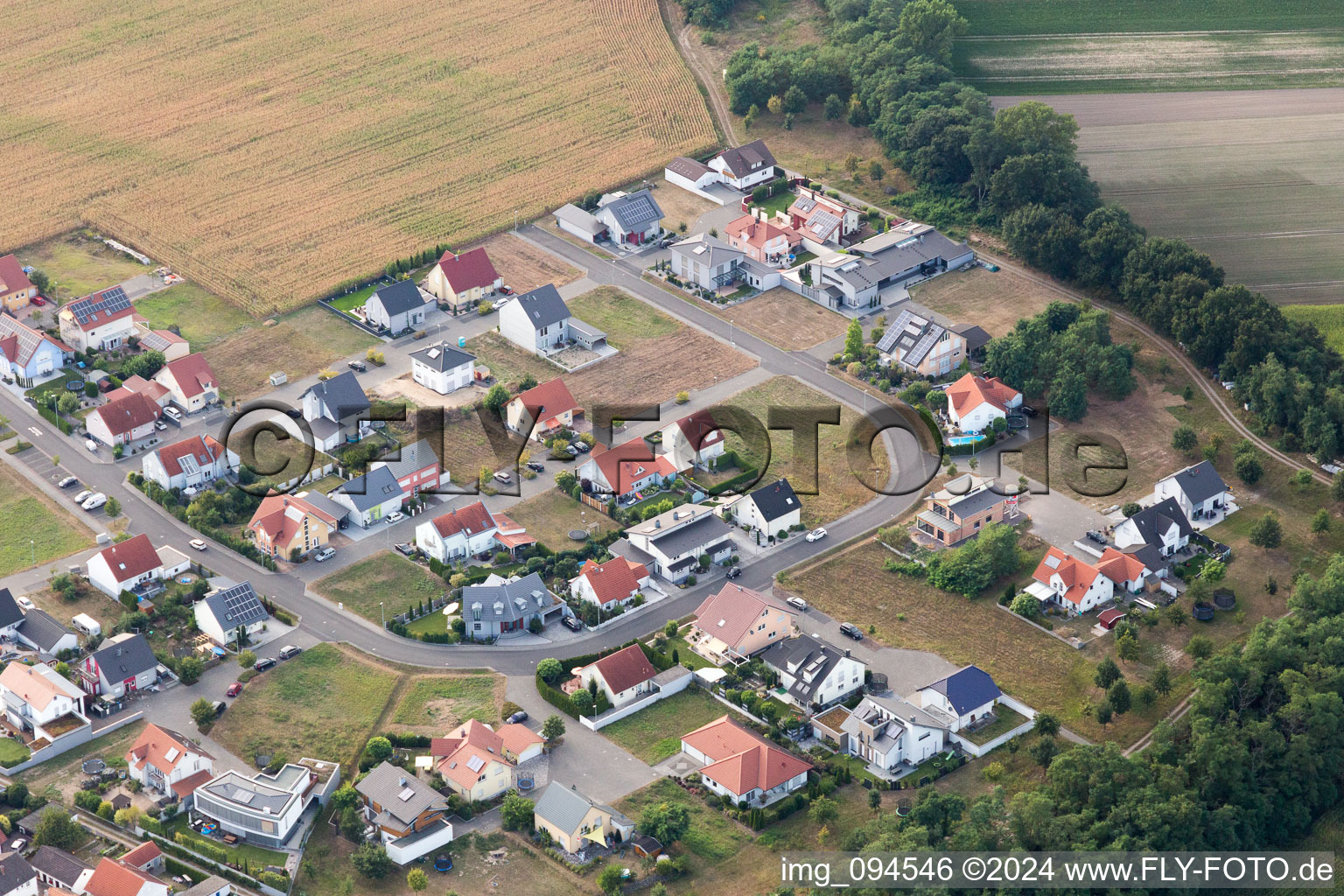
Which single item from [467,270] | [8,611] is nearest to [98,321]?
[467,270]

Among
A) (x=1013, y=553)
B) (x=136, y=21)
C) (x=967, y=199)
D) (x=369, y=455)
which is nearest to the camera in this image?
(x=1013, y=553)

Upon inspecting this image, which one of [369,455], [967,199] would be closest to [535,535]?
[369,455]

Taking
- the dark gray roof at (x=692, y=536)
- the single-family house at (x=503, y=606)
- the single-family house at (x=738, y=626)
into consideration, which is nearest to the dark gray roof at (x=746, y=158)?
the dark gray roof at (x=692, y=536)

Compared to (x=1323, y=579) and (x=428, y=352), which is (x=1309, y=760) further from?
(x=428, y=352)

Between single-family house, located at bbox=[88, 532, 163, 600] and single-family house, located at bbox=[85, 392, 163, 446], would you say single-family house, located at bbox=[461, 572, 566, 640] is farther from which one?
single-family house, located at bbox=[85, 392, 163, 446]

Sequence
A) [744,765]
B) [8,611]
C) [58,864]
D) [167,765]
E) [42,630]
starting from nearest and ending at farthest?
[58,864]
[167,765]
[744,765]
[42,630]
[8,611]

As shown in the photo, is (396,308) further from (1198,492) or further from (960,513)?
(1198,492)

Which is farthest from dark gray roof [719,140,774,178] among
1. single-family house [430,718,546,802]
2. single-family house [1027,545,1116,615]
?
single-family house [430,718,546,802]
